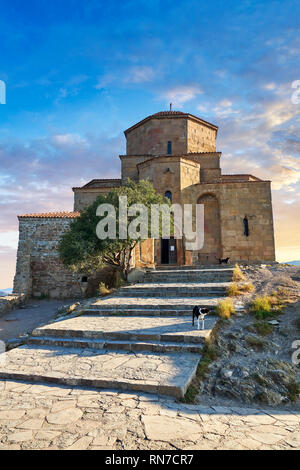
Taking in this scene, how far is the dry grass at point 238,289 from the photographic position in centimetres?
851

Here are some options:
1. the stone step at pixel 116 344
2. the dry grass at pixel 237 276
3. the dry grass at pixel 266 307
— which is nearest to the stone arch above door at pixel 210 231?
the dry grass at pixel 237 276

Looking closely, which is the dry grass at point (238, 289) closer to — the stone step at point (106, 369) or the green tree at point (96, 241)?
the stone step at point (106, 369)

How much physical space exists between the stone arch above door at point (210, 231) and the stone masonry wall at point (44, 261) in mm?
8697

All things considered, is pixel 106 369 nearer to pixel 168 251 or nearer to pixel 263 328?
pixel 263 328

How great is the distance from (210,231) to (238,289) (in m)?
A: 11.3

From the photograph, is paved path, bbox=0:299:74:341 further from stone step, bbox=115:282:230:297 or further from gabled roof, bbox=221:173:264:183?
gabled roof, bbox=221:173:264:183

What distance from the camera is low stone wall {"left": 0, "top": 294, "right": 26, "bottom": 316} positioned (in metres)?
12.7

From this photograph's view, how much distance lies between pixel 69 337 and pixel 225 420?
393cm

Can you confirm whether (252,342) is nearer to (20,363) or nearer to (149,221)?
(20,363)

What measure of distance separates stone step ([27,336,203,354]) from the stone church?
30.1 feet

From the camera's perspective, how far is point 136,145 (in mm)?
23078

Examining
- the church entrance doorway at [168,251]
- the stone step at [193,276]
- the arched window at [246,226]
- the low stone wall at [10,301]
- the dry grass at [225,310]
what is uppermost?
the arched window at [246,226]

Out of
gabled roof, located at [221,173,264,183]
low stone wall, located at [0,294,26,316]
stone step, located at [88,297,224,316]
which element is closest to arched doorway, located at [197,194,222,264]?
gabled roof, located at [221,173,264,183]

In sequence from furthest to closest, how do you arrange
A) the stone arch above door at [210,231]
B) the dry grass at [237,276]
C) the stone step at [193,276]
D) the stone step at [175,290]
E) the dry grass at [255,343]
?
the stone arch above door at [210,231] → the stone step at [193,276] → the dry grass at [237,276] → the stone step at [175,290] → the dry grass at [255,343]
